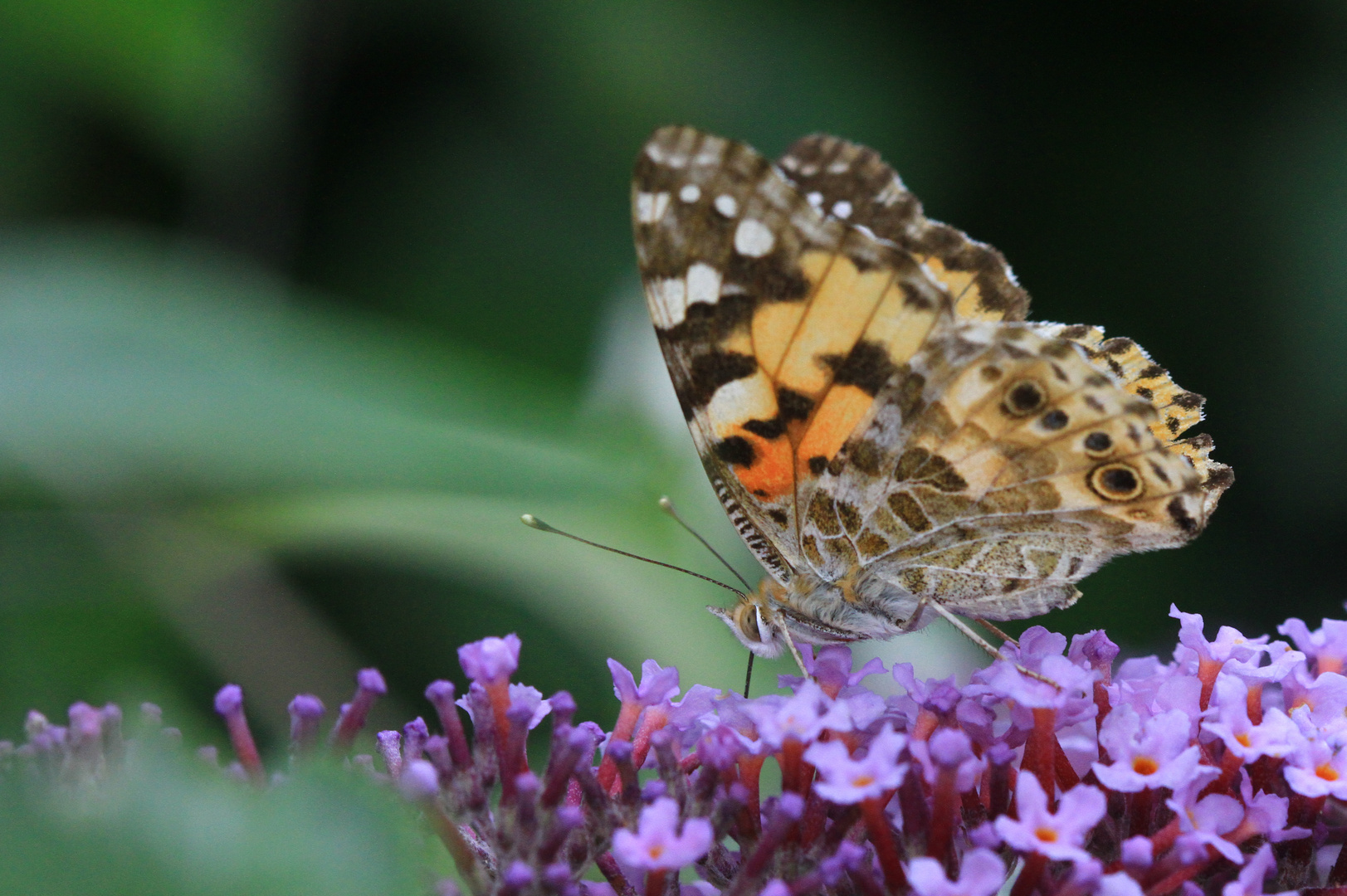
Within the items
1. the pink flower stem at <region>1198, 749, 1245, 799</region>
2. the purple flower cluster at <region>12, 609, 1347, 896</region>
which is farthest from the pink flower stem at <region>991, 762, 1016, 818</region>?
the pink flower stem at <region>1198, 749, 1245, 799</region>

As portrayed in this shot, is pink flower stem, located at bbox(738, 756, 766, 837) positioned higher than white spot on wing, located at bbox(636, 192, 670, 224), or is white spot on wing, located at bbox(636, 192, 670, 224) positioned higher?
white spot on wing, located at bbox(636, 192, 670, 224)

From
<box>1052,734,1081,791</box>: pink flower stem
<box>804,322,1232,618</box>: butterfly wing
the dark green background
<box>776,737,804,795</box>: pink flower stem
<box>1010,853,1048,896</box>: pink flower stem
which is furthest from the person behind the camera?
the dark green background

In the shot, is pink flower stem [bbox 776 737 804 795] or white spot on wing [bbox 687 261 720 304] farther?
white spot on wing [bbox 687 261 720 304]

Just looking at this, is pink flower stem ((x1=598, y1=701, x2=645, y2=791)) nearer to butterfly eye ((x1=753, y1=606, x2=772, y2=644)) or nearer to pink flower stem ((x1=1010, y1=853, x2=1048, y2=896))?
butterfly eye ((x1=753, y1=606, x2=772, y2=644))

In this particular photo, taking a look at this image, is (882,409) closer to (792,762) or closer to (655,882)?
(792,762)

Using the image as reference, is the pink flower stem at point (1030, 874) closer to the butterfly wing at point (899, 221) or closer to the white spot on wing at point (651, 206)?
the butterfly wing at point (899, 221)

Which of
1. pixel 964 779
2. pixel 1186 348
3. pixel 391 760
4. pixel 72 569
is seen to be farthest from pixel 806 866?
pixel 1186 348

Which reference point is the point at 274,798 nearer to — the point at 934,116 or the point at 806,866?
the point at 806,866

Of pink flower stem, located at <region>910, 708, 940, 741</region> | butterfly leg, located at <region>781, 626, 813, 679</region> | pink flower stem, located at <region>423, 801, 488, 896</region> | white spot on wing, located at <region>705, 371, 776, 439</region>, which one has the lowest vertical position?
pink flower stem, located at <region>423, 801, 488, 896</region>
